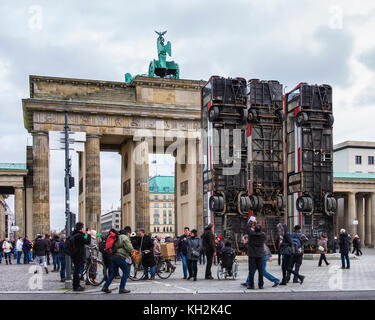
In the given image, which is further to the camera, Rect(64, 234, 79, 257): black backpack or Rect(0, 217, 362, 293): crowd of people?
Rect(64, 234, 79, 257): black backpack

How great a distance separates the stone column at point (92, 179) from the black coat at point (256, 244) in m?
35.8

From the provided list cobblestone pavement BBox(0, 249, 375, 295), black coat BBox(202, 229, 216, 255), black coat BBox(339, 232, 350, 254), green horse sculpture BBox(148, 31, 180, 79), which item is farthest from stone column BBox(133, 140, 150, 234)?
black coat BBox(202, 229, 216, 255)

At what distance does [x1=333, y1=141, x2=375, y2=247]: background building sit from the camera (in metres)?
68.5

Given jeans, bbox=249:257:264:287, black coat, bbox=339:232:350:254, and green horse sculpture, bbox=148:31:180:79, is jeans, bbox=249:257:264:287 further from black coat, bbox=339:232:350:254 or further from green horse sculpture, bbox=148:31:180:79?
Result: green horse sculpture, bbox=148:31:180:79

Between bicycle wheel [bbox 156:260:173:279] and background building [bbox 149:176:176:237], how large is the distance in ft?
408

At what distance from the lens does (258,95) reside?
3522cm

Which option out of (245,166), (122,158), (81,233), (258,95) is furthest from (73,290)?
(122,158)

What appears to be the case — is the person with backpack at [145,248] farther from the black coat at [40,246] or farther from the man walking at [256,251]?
the black coat at [40,246]

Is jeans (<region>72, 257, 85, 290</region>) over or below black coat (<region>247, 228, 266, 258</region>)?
below

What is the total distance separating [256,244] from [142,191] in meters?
36.5

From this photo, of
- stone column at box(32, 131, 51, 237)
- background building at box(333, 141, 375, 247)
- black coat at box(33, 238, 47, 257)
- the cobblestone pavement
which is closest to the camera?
the cobblestone pavement

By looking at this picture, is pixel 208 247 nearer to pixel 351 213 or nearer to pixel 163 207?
pixel 351 213

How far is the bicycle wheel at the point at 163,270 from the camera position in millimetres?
21944

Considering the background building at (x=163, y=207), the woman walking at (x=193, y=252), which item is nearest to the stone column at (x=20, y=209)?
the woman walking at (x=193, y=252)
